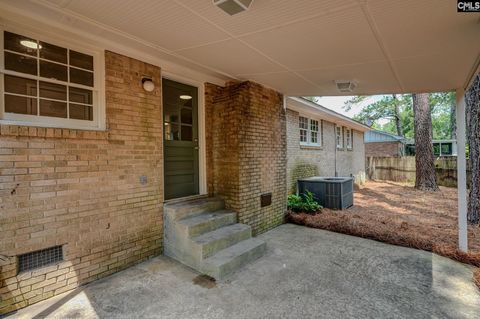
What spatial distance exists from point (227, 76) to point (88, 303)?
3790 millimetres

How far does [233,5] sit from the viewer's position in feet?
7.08

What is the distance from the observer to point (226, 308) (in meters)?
2.52

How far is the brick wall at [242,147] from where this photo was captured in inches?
177

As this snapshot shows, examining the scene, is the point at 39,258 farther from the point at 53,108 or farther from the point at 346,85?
the point at 346,85

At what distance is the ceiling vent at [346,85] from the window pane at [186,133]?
286 centimetres

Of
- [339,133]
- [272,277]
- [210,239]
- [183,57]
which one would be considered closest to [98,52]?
[183,57]

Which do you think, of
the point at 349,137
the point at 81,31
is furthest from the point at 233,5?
the point at 349,137

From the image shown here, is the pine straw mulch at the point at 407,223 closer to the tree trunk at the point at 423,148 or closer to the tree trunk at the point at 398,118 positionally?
the tree trunk at the point at 423,148

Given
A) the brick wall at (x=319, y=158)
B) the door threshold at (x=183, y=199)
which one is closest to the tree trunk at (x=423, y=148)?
the brick wall at (x=319, y=158)

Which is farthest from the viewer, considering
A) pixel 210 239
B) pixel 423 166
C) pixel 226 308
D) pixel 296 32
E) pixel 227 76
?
pixel 423 166

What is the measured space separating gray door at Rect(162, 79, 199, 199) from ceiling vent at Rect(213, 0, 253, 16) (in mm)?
2207

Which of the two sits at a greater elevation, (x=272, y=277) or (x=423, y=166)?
(x=423, y=166)

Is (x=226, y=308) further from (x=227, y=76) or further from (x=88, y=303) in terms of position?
(x=227, y=76)

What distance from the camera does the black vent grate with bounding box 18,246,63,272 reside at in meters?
2.58
